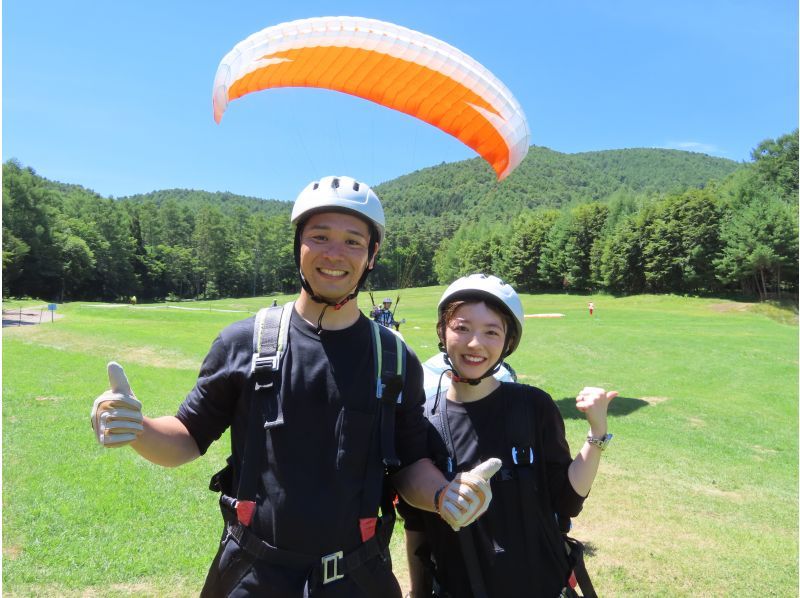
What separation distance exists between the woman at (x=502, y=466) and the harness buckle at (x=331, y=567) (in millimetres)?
658

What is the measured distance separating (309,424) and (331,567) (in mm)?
576

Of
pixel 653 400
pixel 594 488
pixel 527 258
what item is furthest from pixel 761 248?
pixel 594 488

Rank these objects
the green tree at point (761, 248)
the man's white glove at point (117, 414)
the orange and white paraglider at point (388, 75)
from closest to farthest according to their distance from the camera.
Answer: the man's white glove at point (117, 414) → the orange and white paraglider at point (388, 75) → the green tree at point (761, 248)

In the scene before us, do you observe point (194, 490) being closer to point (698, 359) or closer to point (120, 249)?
point (698, 359)

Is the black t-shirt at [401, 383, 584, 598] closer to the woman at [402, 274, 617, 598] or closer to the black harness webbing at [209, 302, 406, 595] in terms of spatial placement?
the woman at [402, 274, 617, 598]

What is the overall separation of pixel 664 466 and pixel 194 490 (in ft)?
26.0

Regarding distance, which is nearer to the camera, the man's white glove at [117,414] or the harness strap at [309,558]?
the man's white glove at [117,414]

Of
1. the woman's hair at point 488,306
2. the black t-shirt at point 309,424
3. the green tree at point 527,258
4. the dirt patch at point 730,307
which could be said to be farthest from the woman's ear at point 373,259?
the green tree at point 527,258

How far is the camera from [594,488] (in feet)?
25.6

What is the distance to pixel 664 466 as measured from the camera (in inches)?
356

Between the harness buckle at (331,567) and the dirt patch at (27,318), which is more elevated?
the harness buckle at (331,567)

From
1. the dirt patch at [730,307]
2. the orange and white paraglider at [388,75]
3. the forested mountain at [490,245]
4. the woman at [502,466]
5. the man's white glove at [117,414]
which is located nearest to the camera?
the man's white glove at [117,414]

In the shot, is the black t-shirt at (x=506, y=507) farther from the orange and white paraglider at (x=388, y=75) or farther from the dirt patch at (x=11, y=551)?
the dirt patch at (x=11, y=551)

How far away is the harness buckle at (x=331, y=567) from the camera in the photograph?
2016 mm
